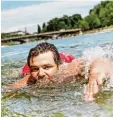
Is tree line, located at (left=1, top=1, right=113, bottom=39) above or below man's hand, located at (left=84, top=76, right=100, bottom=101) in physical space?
above

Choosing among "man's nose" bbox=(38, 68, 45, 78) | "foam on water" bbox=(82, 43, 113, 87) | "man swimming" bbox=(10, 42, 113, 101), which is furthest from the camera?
"foam on water" bbox=(82, 43, 113, 87)

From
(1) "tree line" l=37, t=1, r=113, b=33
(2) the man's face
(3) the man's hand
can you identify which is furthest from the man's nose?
(1) "tree line" l=37, t=1, r=113, b=33

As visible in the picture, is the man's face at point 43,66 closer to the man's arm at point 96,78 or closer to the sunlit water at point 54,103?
the sunlit water at point 54,103

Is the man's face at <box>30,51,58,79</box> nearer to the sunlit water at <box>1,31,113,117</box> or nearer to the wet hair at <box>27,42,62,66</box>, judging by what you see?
the wet hair at <box>27,42,62,66</box>

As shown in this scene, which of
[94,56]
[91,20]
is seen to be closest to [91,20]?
[91,20]

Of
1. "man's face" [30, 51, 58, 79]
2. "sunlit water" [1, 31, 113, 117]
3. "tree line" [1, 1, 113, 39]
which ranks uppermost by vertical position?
"tree line" [1, 1, 113, 39]

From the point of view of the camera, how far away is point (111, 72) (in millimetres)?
3822

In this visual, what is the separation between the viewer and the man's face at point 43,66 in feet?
13.1

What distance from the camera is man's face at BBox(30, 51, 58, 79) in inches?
158

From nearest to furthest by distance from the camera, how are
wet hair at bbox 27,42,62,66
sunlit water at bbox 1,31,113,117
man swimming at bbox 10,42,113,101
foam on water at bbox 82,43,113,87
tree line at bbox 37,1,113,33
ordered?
1. sunlit water at bbox 1,31,113,117
2. man swimming at bbox 10,42,113,101
3. wet hair at bbox 27,42,62,66
4. foam on water at bbox 82,43,113,87
5. tree line at bbox 37,1,113,33

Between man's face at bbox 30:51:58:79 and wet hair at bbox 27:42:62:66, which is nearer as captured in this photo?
man's face at bbox 30:51:58:79

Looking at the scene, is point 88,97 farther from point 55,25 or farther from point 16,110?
point 55,25

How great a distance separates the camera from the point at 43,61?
4078mm

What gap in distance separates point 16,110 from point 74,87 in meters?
1.11
